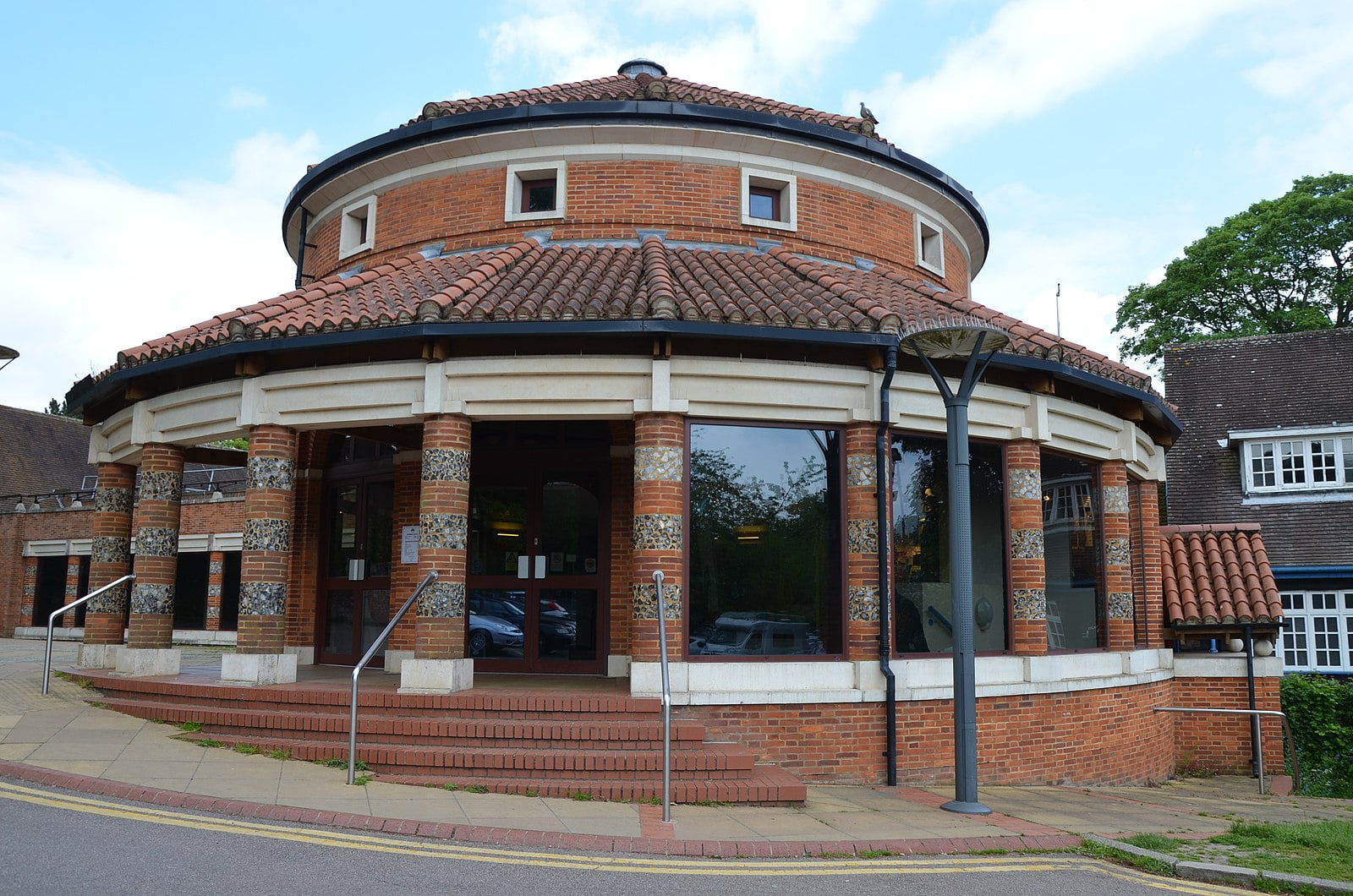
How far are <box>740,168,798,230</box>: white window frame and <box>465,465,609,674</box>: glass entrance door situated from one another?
12.9 ft

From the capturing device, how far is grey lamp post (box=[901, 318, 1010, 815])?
8.62 metres

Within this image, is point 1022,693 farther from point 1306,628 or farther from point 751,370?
point 1306,628

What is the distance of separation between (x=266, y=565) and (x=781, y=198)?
A: 7816 mm

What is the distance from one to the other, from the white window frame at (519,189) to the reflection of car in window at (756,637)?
599 cm

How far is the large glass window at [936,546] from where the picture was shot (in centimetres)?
1073

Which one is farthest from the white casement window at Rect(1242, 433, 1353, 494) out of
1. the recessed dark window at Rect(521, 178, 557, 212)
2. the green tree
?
the recessed dark window at Rect(521, 178, 557, 212)

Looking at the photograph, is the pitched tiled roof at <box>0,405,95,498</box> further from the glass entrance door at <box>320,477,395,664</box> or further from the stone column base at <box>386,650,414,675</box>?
the stone column base at <box>386,650,414,675</box>

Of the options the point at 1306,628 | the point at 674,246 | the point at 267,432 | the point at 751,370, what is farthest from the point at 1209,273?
the point at 267,432

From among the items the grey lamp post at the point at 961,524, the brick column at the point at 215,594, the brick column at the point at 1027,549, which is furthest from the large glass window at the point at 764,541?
the brick column at the point at 215,594

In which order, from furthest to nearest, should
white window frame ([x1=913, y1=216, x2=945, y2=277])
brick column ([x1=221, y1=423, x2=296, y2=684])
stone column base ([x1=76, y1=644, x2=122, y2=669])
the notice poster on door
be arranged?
white window frame ([x1=913, y1=216, x2=945, y2=277])
stone column base ([x1=76, y1=644, x2=122, y2=669])
the notice poster on door
brick column ([x1=221, y1=423, x2=296, y2=684])

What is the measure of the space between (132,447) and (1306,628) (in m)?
23.4

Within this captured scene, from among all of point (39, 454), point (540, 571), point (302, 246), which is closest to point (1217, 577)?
point (540, 571)

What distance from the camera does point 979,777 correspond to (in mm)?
10547

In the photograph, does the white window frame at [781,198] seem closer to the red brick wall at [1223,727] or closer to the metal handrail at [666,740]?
the metal handrail at [666,740]
